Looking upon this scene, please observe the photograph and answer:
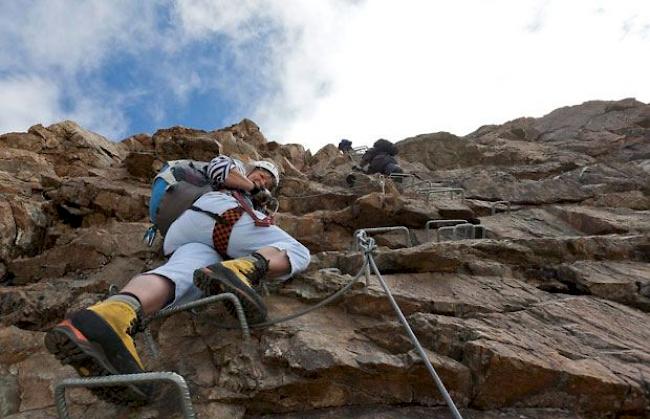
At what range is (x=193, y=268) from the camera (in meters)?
3.65

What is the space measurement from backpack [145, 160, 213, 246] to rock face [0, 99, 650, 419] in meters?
1.27

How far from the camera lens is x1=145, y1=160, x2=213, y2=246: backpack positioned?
4590 mm

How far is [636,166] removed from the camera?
631 inches

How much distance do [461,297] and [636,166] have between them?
16.6 m

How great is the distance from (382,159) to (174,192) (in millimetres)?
12999

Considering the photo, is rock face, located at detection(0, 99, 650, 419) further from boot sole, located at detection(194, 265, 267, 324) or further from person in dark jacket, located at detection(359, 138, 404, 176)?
person in dark jacket, located at detection(359, 138, 404, 176)

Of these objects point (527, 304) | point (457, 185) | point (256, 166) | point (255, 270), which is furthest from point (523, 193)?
point (255, 270)

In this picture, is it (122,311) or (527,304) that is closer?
(122,311)

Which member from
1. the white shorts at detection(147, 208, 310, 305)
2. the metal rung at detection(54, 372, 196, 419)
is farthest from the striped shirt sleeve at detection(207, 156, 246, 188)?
the metal rung at detection(54, 372, 196, 419)

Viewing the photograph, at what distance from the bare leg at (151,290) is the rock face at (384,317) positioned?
0.68 meters

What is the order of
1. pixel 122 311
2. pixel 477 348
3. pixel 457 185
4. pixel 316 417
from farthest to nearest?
pixel 457 185
pixel 477 348
pixel 316 417
pixel 122 311

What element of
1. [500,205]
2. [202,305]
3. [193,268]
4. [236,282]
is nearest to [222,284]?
[236,282]

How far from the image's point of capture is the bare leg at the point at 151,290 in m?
3.04

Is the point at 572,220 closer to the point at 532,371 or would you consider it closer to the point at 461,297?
the point at 461,297
